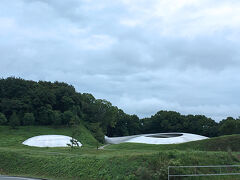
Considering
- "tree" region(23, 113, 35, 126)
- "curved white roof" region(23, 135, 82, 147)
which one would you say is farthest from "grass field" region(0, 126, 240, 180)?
"tree" region(23, 113, 35, 126)

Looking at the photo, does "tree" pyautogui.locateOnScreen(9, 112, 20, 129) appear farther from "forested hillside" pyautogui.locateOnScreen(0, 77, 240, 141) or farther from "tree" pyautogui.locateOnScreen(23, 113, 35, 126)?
"tree" pyautogui.locateOnScreen(23, 113, 35, 126)

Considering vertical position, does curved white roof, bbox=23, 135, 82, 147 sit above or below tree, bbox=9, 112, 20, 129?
below

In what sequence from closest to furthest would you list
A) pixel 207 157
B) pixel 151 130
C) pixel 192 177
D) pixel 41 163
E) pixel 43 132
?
pixel 192 177
pixel 207 157
pixel 41 163
pixel 43 132
pixel 151 130

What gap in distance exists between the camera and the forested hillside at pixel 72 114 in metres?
73.4

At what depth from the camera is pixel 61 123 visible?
254 ft

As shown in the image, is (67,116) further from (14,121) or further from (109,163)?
(109,163)

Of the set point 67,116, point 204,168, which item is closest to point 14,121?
point 67,116

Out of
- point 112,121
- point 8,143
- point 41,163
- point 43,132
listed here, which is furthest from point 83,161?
point 112,121

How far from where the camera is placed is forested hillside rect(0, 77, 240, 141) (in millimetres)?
73375

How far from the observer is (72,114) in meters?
74.9

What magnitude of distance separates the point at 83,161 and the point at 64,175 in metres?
1.78

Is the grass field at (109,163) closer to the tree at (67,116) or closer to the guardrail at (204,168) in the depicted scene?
the guardrail at (204,168)

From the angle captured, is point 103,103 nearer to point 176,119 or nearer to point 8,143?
point 176,119

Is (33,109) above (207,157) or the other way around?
above
